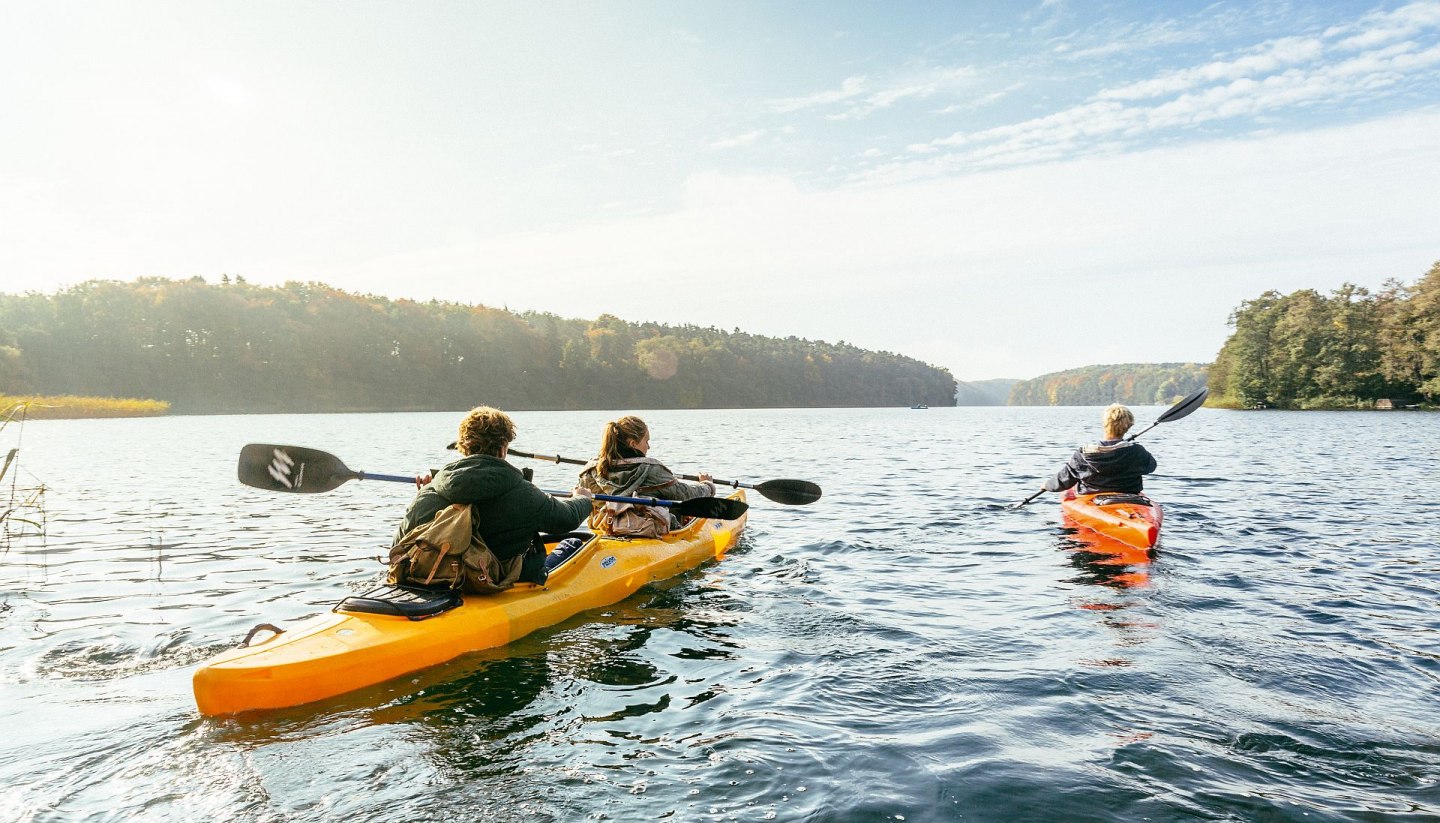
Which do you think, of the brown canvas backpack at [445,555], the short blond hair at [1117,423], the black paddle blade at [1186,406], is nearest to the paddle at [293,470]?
the brown canvas backpack at [445,555]

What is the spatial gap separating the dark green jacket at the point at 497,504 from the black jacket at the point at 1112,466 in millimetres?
6960

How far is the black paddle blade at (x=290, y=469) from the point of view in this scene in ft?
22.8

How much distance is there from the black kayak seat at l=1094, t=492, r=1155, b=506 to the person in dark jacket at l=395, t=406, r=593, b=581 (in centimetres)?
687

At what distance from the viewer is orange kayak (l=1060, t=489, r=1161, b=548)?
900 cm

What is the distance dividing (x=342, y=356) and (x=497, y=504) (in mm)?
94948

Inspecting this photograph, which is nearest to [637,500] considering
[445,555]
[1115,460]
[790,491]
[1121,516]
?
[790,491]

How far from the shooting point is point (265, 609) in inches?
279

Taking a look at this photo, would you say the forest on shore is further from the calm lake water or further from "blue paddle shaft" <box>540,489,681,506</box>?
"blue paddle shaft" <box>540,489,681,506</box>

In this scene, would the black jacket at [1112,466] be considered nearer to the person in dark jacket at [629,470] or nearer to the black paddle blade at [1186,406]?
the black paddle blade at [1186,406]

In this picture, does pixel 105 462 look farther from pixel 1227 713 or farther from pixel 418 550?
pixel 1227 713

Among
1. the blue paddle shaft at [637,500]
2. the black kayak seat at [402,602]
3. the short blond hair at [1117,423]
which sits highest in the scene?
the short blond hair at [1117,423]

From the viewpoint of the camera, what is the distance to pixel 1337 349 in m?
65.8

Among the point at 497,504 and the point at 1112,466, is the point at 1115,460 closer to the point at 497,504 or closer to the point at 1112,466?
the point at 1112,466

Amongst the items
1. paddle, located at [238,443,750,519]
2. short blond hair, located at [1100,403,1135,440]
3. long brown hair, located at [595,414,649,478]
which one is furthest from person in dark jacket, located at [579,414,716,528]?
short blond hair, located at [1100,403,1135,440]
